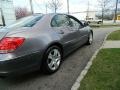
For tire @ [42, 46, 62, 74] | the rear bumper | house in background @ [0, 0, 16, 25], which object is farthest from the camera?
house in background @ [0, 0, 16, 25]

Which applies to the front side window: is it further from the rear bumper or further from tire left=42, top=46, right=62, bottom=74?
the rear bumper

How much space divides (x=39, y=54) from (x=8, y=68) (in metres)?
0.70

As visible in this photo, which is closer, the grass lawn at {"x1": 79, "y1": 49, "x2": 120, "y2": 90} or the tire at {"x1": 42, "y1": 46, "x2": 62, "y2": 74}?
the grass lawn at {"x1": 79, "y1": 49, "x2": 120, "y2": 90}

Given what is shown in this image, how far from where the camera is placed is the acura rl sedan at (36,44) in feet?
9.96

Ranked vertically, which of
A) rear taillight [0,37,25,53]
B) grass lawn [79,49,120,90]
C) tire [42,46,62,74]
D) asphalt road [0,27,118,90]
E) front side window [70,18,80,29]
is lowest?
asphalt road [0,27,118,90]

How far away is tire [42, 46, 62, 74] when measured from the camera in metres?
3.67

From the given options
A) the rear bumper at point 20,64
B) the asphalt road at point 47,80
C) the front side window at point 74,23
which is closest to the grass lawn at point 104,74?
the asphalt road at point 47,80

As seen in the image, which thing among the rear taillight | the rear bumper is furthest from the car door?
the rear taillight

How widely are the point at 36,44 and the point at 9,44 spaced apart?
1.86 ft

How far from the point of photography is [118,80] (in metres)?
3.17

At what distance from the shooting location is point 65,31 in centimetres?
443

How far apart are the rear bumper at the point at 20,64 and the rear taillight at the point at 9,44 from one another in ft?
0.66

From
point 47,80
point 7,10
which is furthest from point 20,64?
point 7,10

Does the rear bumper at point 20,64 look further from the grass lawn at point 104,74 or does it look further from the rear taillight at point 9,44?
the grass lawn at point 104,74
